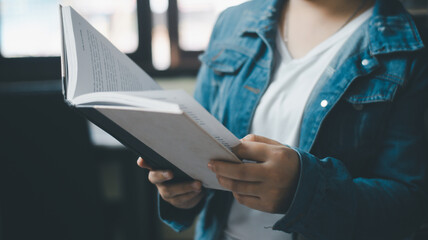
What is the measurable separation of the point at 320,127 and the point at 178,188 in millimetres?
266

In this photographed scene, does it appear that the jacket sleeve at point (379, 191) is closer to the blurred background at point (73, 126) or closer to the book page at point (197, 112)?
the book page at point (197, 112)

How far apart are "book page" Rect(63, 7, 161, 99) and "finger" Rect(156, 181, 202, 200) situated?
171mm

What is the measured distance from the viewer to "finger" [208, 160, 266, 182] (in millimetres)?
411

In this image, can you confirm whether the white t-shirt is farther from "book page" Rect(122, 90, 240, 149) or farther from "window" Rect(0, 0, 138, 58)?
"window" Rect(0, 0, 138, 58)

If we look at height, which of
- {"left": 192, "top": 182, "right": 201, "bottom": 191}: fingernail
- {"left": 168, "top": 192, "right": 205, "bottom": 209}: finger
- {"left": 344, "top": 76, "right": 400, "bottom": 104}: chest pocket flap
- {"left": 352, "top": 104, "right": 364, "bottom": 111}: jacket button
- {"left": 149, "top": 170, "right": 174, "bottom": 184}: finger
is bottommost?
{"left": 168, "top": 192, "right": 205, "bottom": 209}: finger

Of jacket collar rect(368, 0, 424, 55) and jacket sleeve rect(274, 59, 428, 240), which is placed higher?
jacket collar rect(368, 0, 424, 55)

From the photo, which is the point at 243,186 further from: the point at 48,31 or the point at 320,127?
the point at 48,31

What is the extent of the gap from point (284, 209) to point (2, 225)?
39.9 inches

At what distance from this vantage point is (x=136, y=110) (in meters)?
0.35

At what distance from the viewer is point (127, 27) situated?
1611mm

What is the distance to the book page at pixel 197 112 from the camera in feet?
→ 1.22

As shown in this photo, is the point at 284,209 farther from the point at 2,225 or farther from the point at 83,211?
the point at 2,225

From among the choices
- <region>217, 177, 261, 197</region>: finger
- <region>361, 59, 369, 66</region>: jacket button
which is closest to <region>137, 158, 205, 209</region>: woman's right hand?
<region>217, 177, 261, 197</region>: finger

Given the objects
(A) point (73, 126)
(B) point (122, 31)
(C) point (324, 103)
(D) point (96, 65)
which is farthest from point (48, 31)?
(C) point (324, 103)
